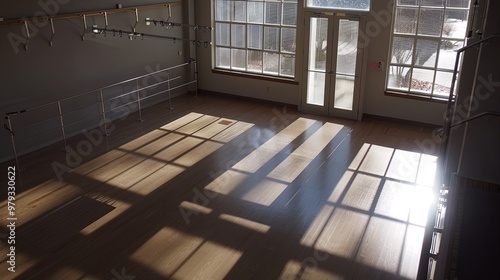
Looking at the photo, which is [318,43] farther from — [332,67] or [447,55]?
[447,55]

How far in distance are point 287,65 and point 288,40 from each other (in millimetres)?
449

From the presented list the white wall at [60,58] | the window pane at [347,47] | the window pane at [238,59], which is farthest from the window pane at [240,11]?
the window pane at [347,47]

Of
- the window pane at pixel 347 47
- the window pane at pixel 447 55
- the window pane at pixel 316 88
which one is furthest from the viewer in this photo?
the window pane at pixel 316 88

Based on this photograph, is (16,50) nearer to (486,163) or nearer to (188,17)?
(188,17)

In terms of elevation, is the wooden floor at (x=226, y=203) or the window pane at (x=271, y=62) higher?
the window pane at (x=271, y=62)

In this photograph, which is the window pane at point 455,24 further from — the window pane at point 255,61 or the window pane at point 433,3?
the window pane at point 255,61

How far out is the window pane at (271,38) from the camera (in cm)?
808

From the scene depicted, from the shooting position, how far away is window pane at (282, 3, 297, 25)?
7781mm

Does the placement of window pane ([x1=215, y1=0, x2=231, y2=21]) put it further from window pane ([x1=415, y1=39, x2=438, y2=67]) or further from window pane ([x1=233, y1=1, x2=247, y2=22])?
window pane ([x1=415, y1=39, x2=438, y2=67])

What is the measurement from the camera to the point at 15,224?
14.9 ft

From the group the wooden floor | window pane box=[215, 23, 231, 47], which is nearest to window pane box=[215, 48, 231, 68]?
window pane box=[215, 23, 231, 47]

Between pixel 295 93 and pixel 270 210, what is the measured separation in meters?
3.75

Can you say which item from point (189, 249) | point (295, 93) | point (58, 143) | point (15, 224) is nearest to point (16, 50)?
point (58, 143)

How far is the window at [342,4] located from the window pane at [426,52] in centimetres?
100
